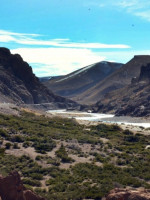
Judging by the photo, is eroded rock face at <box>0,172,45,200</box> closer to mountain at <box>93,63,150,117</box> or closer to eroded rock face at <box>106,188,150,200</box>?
eroded rock face at <box>106,188,150,200</box>

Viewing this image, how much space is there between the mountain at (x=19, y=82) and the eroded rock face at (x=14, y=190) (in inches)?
3820

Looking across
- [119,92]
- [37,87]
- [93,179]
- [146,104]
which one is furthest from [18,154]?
[119,92]

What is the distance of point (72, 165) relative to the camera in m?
24.7

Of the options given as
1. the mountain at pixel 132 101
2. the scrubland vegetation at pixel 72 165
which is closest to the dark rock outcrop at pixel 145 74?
the mountain at pixel 132 101

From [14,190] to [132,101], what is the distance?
111992mm

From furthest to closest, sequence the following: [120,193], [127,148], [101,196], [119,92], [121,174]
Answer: [119,92] → [127,148] → [121,174] → [101,196] → [120,193]

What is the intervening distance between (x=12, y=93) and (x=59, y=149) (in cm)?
8651

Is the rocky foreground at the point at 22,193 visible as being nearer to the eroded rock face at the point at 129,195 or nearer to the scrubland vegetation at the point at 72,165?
the eroded rock face at the point at 129,195

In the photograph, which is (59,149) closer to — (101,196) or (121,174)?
(121,174)

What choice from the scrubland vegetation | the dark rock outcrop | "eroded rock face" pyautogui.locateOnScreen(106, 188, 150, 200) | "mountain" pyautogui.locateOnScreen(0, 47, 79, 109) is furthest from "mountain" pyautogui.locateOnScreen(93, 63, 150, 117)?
"eroded rock face" pyautogui.locateOnScreen(106, 188, 150, 200)

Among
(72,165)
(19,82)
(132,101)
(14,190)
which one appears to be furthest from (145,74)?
(14,190)

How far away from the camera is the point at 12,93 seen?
4476 inches

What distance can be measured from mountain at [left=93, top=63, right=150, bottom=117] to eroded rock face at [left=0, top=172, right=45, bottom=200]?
92179 mm

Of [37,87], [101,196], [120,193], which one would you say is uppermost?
[37,87]
